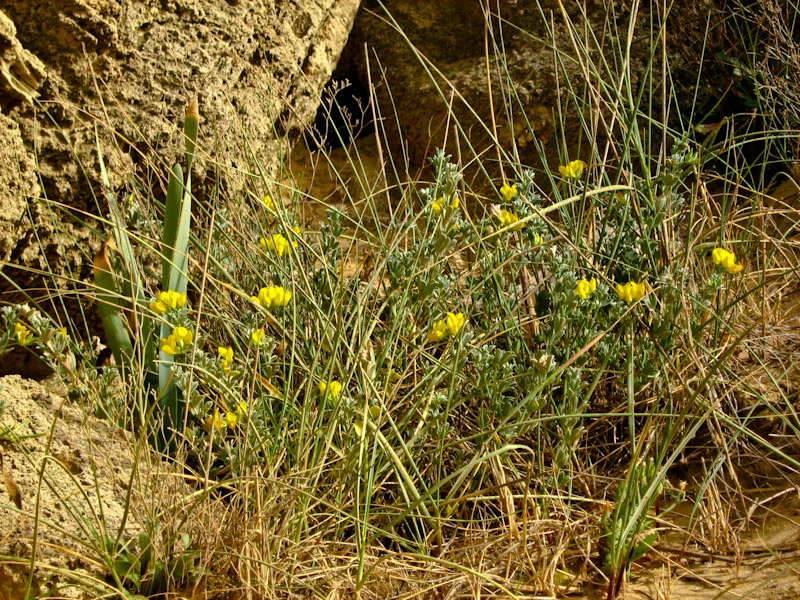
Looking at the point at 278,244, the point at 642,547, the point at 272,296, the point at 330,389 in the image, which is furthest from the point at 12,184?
the point at 642,547

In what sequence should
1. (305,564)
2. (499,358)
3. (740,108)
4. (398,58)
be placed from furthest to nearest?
1. (398,58)
2. (740,108)
3. (499,358)
4. (305,564)

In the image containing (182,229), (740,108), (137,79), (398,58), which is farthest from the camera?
(398,58)

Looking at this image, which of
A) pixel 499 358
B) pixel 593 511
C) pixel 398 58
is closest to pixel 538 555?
pixel 593 511

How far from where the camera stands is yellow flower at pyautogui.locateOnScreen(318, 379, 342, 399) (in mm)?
1518

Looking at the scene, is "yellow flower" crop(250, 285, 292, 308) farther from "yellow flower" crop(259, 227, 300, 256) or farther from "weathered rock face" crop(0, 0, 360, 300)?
"weathered rock face" crop(0, 0, 360, 300)

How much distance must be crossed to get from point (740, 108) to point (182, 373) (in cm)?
246

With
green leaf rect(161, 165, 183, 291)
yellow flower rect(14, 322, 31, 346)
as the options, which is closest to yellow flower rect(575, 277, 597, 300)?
green leaf rect(161, 165, 183, 291)

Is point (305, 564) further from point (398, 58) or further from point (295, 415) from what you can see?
point (398, 58)

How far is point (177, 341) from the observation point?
4.75ft

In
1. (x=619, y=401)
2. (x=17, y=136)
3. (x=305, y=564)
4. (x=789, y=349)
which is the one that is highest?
(x=17, y=136)

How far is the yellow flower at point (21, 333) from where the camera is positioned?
1.51m

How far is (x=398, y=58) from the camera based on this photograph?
138 inches

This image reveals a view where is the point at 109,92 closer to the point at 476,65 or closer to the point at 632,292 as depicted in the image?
the point at 632,292

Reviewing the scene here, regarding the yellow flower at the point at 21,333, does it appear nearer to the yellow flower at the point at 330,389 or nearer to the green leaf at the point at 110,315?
the green leaf at the point at 110,315
